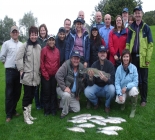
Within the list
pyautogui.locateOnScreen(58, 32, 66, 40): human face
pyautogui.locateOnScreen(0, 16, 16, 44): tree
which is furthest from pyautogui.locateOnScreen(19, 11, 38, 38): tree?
pyautogui.locateOnScreen(58, 32, 66, 40): human face

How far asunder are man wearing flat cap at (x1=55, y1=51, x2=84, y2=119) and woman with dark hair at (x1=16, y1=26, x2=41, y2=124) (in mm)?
773

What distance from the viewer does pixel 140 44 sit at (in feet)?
22.5

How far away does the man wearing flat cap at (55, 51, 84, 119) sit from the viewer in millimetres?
6695

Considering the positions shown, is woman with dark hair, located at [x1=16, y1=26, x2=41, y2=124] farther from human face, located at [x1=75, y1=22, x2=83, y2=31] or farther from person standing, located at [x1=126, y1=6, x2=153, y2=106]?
person standing, located at [x1=126, y1=6, x2=153, y2=106]

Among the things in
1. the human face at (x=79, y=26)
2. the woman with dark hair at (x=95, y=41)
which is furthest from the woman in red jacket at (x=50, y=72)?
the woman with dark hair at (x=95, y=41)

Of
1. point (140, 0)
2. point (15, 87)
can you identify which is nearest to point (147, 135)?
point (15, 87)

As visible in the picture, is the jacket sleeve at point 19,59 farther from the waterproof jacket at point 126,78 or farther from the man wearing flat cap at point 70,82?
the waterproof jacket at point 126,78

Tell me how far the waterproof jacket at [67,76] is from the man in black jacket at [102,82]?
12.4 inches

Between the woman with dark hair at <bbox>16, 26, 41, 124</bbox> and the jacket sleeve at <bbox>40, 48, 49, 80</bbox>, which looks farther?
the jacket sleeve at <bbox>40, 48, 49, 80</bbox>

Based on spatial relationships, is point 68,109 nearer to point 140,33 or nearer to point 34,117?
point 34,117

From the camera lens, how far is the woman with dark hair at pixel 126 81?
6441 millimetres

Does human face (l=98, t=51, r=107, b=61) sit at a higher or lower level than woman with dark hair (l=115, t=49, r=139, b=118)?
higher

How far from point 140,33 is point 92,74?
1.98 m

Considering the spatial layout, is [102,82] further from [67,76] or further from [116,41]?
[116,41]
